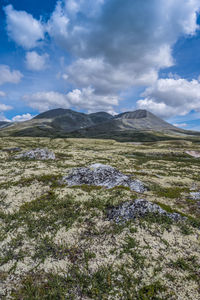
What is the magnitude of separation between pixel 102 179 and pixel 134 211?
10524mm

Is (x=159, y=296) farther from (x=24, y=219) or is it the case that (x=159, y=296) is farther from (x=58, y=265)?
(x=24, y=219)

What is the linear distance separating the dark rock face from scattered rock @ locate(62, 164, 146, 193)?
237 inches

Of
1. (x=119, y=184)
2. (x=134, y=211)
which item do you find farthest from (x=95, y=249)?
(x=119, y=184)

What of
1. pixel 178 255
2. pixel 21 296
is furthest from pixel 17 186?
pixel 178 255

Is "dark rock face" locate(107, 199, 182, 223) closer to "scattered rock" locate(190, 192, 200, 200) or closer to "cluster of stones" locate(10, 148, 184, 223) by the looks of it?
"cluster of stones" locate(10, 148, 184, 223)

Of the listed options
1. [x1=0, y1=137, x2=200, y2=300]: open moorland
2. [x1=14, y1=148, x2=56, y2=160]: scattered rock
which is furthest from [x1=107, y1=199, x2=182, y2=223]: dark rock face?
[x1=14, y1=148, x2=56, y2=160]: scattered rock

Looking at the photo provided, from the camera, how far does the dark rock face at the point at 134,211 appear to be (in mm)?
16125

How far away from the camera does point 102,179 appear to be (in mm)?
26516

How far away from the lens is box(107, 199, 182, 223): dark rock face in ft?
52.9

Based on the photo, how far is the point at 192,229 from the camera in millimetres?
14336

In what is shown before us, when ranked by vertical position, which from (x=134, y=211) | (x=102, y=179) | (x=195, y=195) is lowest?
(x=195, y=195)

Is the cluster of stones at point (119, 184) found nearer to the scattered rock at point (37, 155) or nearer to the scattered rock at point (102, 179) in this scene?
the scattered rock at point (102, 179)

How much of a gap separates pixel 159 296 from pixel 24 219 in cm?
1471

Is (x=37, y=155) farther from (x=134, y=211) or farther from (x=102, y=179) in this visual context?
(x=134, y=211)
